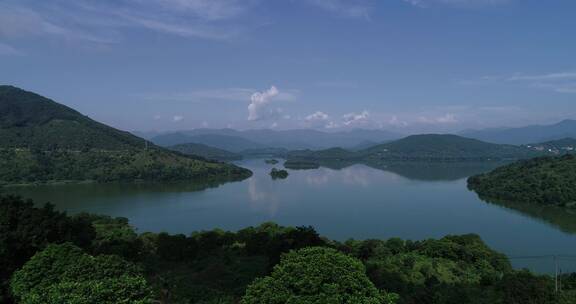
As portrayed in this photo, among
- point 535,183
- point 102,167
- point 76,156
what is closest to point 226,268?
point 535,183

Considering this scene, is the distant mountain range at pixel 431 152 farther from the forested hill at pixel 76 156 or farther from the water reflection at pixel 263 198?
the water reflection at pixel 263 198

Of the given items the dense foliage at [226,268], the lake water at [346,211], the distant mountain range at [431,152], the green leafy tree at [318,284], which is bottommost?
the lake water at [346,211]

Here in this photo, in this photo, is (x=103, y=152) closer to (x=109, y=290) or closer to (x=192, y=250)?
(x=192, y=250)

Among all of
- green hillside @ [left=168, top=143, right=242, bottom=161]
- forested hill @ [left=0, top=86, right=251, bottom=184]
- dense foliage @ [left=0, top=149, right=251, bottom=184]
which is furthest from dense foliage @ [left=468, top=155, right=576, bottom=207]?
green hillside @ [left=168, top=143, right=242, bottom=161]

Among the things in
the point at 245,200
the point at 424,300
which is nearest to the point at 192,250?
the point at 424,300

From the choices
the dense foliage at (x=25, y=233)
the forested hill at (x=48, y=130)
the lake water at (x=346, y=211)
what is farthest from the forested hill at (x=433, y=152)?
the dense foliage at (x=25, y=233)

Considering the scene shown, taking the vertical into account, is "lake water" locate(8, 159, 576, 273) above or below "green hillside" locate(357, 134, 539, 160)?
below

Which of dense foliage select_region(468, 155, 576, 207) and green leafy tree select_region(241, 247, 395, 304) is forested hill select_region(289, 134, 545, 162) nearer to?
dense foliage select_region(468, 155, 576, 207)
